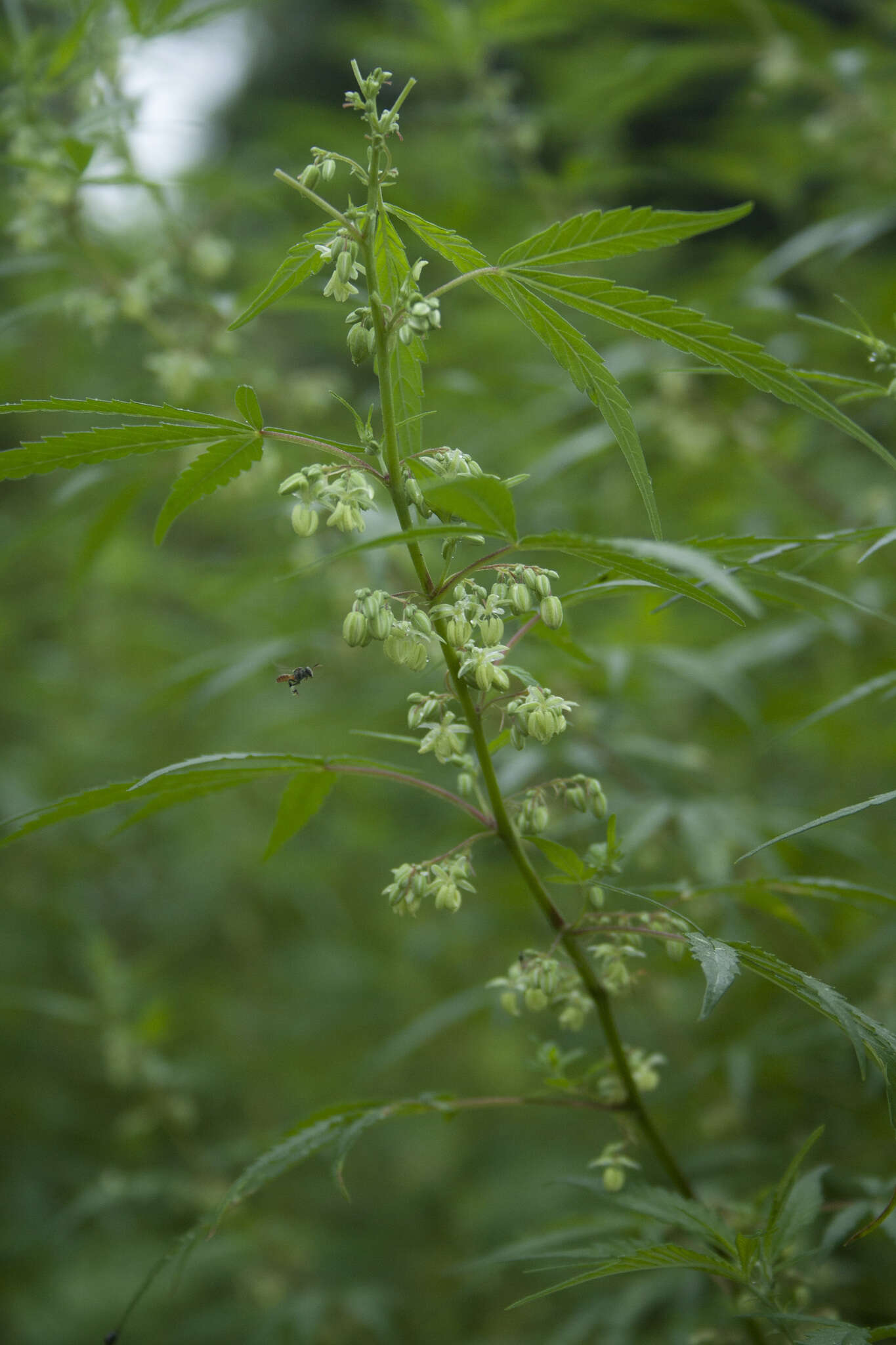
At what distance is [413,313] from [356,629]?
0.28 metres

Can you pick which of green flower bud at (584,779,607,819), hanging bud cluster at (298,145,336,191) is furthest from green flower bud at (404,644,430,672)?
hanging bud cluster at (298,145,336,191)

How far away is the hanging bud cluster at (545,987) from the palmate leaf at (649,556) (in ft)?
1.27

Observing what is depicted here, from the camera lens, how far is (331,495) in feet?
2.81

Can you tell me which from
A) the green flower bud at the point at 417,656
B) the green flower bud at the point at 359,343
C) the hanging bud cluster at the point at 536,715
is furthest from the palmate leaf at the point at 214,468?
the hanging bud cluster at the point at 536,715

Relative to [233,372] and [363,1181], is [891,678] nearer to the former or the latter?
[233,372]

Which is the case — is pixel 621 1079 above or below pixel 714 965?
below

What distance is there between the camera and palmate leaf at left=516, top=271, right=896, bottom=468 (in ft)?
2.53

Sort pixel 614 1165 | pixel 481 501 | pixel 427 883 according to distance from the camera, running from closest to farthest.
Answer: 1. pixel 481 501
2. pixel 427 883
3. pixel 614 1165

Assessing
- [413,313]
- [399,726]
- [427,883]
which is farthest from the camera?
[399,726]

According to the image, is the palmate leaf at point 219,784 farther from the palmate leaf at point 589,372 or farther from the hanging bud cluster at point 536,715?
the palmate leaf at point 589,372

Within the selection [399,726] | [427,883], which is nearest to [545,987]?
[427,883]

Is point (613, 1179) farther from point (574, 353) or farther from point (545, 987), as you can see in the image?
point (574, 353)

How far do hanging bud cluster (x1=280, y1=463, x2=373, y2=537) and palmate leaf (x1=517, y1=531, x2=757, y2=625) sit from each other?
177 millimetres

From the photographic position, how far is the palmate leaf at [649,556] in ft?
1.96
